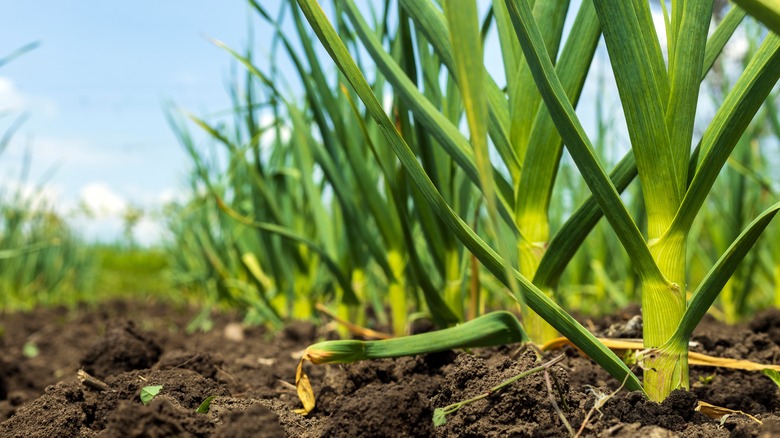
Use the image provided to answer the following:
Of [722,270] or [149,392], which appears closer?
[722,270]

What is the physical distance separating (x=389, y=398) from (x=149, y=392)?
339mm

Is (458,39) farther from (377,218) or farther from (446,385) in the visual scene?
(377,218)

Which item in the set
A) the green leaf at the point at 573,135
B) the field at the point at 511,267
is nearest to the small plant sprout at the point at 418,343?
the field at the point at 511,267

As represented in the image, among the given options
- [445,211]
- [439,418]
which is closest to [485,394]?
[439,418]

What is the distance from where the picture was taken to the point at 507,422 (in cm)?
73

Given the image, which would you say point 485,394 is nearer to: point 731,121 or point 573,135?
point 573,135

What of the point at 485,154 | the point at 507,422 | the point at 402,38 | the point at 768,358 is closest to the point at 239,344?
the point at 402,38

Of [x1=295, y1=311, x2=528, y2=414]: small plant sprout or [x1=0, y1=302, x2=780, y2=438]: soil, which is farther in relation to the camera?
[x1=295, y1=311, x2=528, y2=414]: small plant sprout

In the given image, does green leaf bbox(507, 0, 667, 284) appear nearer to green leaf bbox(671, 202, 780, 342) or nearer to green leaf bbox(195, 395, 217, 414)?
green leaf bbox(671, 202, 780, 342)

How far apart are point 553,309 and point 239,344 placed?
1.16 metres

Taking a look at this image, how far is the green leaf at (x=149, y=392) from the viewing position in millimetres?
816

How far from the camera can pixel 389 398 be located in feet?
2.31

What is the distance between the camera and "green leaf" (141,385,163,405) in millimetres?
816

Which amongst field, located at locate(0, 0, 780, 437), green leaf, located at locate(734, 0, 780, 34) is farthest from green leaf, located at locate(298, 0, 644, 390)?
green leaf, located at locate(734, 0, 780, 34)
